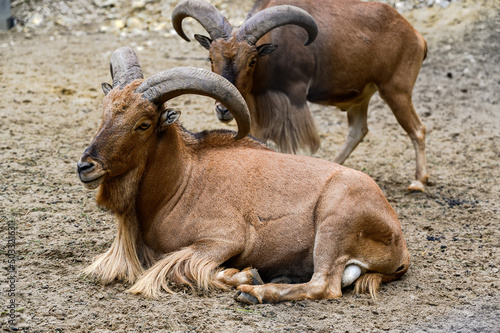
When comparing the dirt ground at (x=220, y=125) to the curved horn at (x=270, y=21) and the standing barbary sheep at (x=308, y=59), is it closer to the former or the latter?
the standing barbary sheep at (x=308, y=59)

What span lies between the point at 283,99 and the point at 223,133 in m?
2.48

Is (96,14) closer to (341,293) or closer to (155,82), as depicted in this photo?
(155,82)

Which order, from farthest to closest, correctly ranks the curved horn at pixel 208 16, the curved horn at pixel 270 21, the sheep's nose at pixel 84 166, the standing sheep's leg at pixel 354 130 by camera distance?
the standing sheep's leg at pixel 354 130, the curved horn at pixel 208 16, the curved horn at pixel 270 21, the sheep's nose at pixel 84 166

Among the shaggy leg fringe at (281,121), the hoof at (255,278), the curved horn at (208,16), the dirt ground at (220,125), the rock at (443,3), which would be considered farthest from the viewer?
the rock at (443,3)

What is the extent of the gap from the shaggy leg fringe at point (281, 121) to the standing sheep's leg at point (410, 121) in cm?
121

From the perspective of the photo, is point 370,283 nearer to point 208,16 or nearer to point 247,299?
point 247,299

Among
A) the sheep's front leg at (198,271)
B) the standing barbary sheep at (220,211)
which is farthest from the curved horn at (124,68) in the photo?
the sheep's front leg at (198,271)

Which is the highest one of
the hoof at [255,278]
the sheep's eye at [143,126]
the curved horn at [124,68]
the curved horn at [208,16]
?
the curved horn at [124,68]

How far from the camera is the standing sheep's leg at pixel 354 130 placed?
8727 mm

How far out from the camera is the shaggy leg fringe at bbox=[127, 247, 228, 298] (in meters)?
4.55

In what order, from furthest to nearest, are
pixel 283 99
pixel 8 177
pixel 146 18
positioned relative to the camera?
pixel 146 18 < pixel 283 99 < pixel 8 177

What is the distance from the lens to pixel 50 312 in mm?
4098

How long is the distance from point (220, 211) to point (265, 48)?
3075 mm

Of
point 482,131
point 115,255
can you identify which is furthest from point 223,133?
point 482,131
